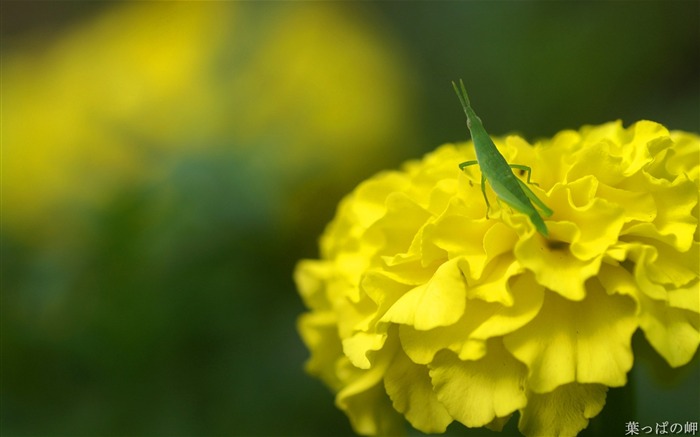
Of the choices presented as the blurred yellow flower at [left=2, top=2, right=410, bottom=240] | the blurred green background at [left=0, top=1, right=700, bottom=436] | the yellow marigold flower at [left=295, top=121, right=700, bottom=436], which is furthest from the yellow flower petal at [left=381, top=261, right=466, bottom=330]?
the blurred yellow flower at [left=2, top=2, right=410, bottom=240]

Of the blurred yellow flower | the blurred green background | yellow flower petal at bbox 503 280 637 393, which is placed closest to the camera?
yellow flower petal at bbox 503 280 637 393

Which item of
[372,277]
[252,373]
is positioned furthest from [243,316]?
[372,277]

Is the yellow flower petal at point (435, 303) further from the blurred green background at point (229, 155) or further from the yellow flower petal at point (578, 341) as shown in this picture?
the blurred green background at point (229, 155)

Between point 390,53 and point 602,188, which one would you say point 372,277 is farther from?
point 390,53

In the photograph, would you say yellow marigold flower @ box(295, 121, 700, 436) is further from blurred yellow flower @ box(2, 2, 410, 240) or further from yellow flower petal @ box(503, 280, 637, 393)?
blurred yellow flower @ box(2, 2, 410, 240)

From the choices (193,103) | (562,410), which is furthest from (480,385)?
(193,103)

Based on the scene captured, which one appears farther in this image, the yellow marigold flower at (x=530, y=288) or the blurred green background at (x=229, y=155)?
the blurred green background at (x=229, y=155)

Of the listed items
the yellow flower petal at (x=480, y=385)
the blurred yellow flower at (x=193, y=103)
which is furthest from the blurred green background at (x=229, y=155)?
the yellow flower petal at (x=480, y=385)
